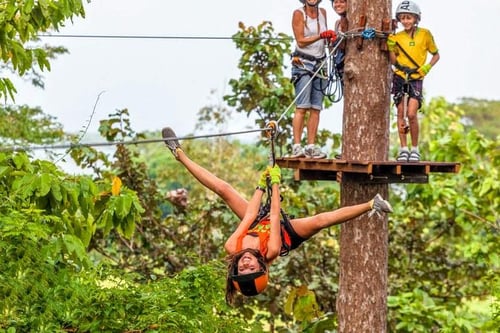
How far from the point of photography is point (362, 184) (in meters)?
5.01

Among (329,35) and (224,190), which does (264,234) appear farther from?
(329,35)

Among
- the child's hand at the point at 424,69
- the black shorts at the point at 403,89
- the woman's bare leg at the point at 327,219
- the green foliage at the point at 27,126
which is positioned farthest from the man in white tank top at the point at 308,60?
the green foliage at the point at 27,126

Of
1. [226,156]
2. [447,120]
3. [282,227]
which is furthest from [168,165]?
[282,227]

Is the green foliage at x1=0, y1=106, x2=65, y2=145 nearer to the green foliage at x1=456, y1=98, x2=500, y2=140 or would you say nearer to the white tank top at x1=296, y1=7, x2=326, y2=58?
the white tank top at x1=296, y1=7, x2=326, y2=58

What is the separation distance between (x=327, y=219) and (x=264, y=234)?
319mm

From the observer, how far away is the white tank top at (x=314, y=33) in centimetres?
535

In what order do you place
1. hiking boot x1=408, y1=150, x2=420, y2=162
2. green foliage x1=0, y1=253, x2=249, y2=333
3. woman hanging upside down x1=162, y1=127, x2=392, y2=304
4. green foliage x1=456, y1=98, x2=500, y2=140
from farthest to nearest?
green foliage x1=456, y1=98, x2=500, y2=140 < hiking boot x1=408, y1=150, x2=420, y2=162 < woman hanging upside down x1=162, y1=127, x2=392, y2=304 < green foliage x1=0, y1=253, x2=249, y2=333

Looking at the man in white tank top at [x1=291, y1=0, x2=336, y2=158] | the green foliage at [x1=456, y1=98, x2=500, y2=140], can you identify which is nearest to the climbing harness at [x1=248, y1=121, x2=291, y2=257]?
the man in white tank top at [x1=291, y1=0, x2=336, y2=158]

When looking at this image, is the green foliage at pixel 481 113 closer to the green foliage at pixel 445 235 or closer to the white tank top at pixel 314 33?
the green foliage at pixel 445 235

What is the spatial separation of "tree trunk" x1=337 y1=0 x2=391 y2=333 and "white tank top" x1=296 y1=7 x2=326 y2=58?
0.21 meters

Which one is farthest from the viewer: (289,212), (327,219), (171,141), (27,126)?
(27,126)

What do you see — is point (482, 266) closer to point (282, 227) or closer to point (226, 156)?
point (282, 227)

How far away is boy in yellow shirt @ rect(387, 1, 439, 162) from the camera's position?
5.12 meters

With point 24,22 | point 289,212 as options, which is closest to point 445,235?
point 289,212
